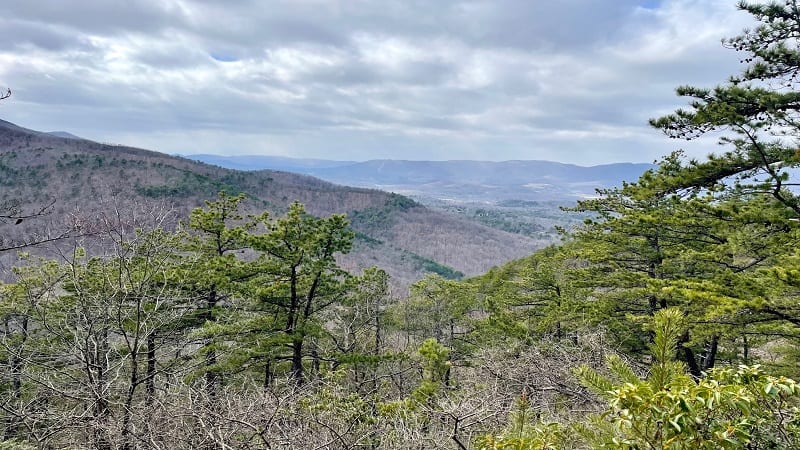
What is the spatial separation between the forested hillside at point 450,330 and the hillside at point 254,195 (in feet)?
200

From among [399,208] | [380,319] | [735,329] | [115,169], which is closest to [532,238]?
[399,208]

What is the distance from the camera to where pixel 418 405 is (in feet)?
24.9

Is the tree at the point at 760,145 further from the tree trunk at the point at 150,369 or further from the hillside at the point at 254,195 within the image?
the hillside at the point at 254,195

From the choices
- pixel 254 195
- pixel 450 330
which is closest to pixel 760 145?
pixel 450 330

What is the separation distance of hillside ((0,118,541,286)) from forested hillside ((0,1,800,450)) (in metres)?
61.1

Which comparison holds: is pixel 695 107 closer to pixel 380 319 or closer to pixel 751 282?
pixel 751 282

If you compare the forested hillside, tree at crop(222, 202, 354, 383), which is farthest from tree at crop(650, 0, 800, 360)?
tree at crop(222, 202, 354, 383)

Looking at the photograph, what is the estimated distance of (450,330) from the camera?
68.3 ft

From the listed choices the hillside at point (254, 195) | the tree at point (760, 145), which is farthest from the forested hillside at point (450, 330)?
the hillside at point (254, 195)

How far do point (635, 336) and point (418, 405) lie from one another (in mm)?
7606

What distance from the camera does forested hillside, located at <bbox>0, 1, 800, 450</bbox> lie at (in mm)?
2373

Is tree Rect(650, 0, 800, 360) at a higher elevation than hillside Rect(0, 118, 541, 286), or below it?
higher

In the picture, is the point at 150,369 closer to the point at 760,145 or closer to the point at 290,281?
the point at 290,281

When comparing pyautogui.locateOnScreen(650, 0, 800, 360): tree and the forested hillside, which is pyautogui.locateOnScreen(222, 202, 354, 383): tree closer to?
the forested hillside
